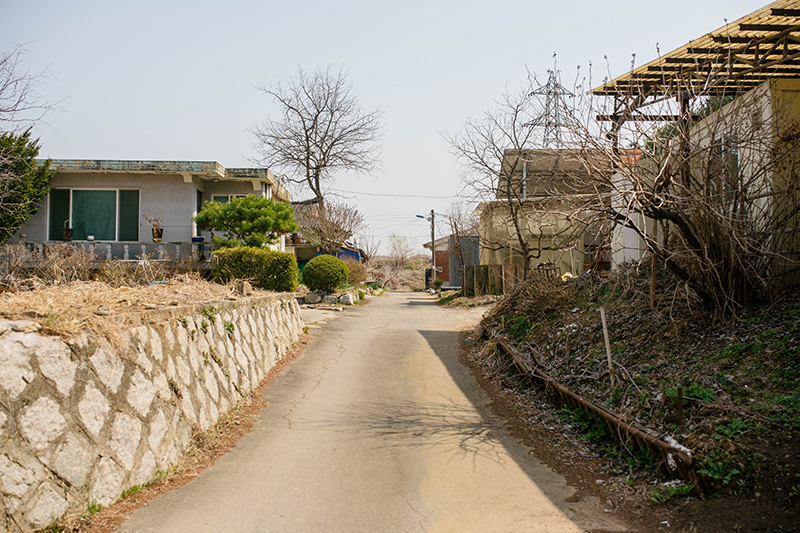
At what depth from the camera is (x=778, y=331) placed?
5.41 meters

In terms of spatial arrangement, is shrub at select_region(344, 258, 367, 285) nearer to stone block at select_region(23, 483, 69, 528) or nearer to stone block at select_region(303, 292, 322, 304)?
stone block at select_region(303, 292, 322, 304)

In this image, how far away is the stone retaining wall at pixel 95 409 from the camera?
11.3ft

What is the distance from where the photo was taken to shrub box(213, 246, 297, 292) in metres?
13.8

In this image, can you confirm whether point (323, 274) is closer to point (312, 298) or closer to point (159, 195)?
point (312, 298)

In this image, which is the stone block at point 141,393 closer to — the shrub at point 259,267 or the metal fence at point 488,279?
the shrub at point 259,267

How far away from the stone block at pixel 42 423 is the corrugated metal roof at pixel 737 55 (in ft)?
21.2

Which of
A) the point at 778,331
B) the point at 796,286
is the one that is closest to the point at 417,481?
the point at 778,331

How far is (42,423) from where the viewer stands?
361cm

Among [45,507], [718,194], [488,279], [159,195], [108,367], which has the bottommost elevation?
[45,507]

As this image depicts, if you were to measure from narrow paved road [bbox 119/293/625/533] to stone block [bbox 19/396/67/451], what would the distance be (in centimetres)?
84

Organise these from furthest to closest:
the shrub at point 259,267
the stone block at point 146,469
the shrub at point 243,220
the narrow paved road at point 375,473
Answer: the shrub at point 243,220 < the shrub at point 259,267 < the stone block at point 146,469 < the narrow paved road at point 375,473

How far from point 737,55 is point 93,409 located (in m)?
8.23

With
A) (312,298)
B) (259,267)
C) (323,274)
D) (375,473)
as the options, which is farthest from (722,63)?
(312,298)

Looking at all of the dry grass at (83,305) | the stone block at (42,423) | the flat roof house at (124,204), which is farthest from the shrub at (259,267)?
the stone block at (42,423)
